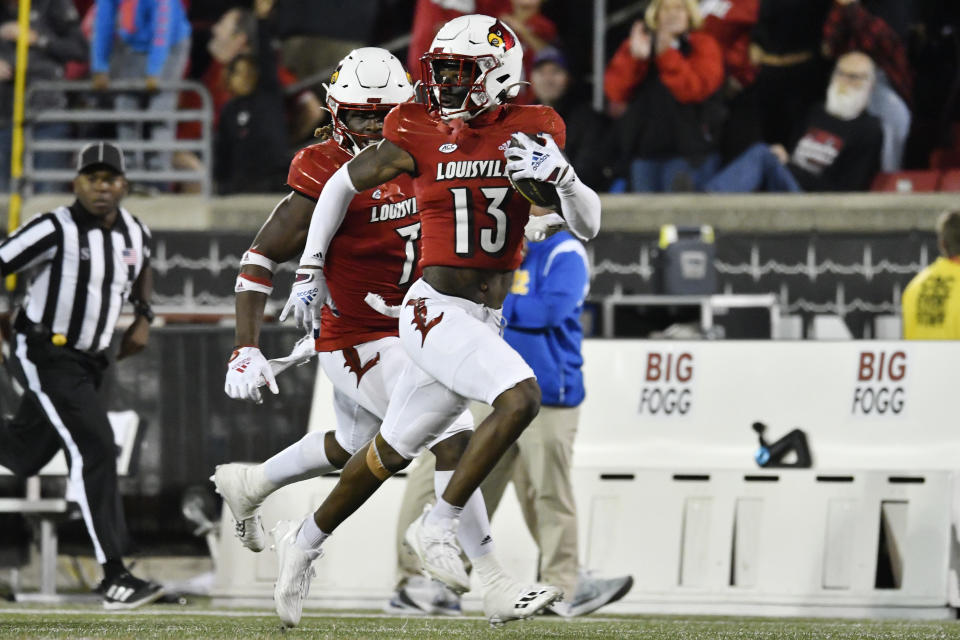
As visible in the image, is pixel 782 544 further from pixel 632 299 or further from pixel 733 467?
pixel 632 299

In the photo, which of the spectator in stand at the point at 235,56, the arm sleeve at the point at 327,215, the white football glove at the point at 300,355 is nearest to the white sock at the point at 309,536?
the white football glove at the point at 300,355

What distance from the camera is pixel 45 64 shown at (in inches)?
487

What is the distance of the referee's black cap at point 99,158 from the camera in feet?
27.0

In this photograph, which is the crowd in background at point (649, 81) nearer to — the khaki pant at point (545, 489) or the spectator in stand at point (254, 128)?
the spectator in stand at point (254, 128)

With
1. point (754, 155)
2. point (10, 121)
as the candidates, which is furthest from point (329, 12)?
point (754, 155)

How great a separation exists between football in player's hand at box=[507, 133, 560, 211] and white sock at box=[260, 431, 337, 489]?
1.53 m

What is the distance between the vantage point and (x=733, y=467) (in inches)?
337

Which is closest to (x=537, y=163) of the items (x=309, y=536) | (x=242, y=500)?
(x=309, y=536)

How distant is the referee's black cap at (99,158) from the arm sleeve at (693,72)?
4.22m

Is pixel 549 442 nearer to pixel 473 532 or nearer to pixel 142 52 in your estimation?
pixel 473 532

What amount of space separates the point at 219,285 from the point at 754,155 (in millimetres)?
→ 3429

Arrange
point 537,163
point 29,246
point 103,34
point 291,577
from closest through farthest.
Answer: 1. point 537,163
2. point 291,577
3. point 29,246
4. point 103,34

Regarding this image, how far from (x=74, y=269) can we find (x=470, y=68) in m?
3.13

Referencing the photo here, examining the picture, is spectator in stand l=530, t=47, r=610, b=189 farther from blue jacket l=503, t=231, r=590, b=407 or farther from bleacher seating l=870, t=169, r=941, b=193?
blue jacket l=503, t=231, r=590, b=407
